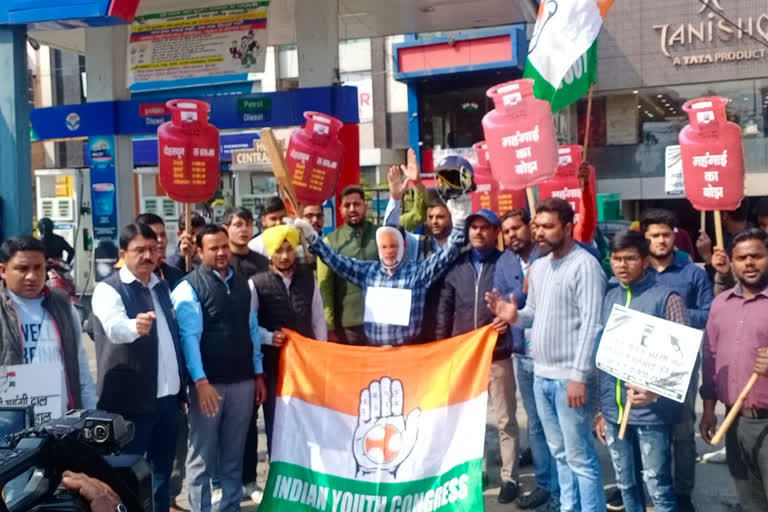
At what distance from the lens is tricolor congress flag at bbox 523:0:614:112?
611 cm

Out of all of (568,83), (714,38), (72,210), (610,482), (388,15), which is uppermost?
(714,38)

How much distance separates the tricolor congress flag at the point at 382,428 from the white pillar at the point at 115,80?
6495 millimetres

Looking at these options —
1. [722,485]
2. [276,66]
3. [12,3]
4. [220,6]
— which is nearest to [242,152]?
[276,66]

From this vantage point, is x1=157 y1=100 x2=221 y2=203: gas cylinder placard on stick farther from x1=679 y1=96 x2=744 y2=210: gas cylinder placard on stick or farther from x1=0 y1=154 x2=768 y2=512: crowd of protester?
x1=679 y1=96 x2=744 y2=210: gas cylinder placard on stick

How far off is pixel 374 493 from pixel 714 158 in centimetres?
356

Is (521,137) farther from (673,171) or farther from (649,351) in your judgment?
(673,171)

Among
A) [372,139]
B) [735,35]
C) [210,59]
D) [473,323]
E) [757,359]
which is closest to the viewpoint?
[757,359]

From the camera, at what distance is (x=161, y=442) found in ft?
16.7

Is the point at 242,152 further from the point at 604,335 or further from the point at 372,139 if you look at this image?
the point at 604,335

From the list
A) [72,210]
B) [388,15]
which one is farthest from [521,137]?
[72,210]

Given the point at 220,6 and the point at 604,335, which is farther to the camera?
the point at 220,6

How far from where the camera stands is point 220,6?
1028 cm

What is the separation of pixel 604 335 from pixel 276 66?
24.3 m

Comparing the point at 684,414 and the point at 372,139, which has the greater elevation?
the point at 372,139
